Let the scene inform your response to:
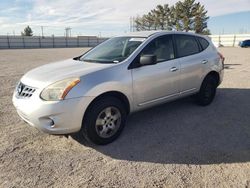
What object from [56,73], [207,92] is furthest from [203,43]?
[56,73]

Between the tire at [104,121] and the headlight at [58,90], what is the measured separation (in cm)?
43

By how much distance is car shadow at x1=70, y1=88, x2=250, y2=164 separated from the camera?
3.44 metres

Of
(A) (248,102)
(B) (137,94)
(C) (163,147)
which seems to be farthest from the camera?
(A) (248,102)

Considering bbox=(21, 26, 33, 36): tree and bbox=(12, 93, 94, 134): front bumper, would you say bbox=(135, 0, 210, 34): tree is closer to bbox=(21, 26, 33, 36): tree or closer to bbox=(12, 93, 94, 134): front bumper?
bbox=(21, 26, 33, 36): tree

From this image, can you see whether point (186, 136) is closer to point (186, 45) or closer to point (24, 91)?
point (186, 45)

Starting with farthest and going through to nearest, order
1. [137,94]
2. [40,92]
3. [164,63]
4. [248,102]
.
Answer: [248,102] → [164,63] → [137,94] → [40,92]

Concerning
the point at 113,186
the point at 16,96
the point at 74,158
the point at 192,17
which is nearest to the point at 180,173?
the point at 113,186

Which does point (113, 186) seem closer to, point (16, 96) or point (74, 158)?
point (74, 158)

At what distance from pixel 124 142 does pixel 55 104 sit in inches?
50.6

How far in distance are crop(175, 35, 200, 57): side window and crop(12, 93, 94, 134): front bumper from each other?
234 cm

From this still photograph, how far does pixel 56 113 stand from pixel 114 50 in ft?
5.88

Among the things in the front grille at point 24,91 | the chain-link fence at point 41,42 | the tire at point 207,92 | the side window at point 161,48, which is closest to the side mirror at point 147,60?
the side window at point 161,48

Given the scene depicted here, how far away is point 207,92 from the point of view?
562cm

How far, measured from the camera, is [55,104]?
321cm
